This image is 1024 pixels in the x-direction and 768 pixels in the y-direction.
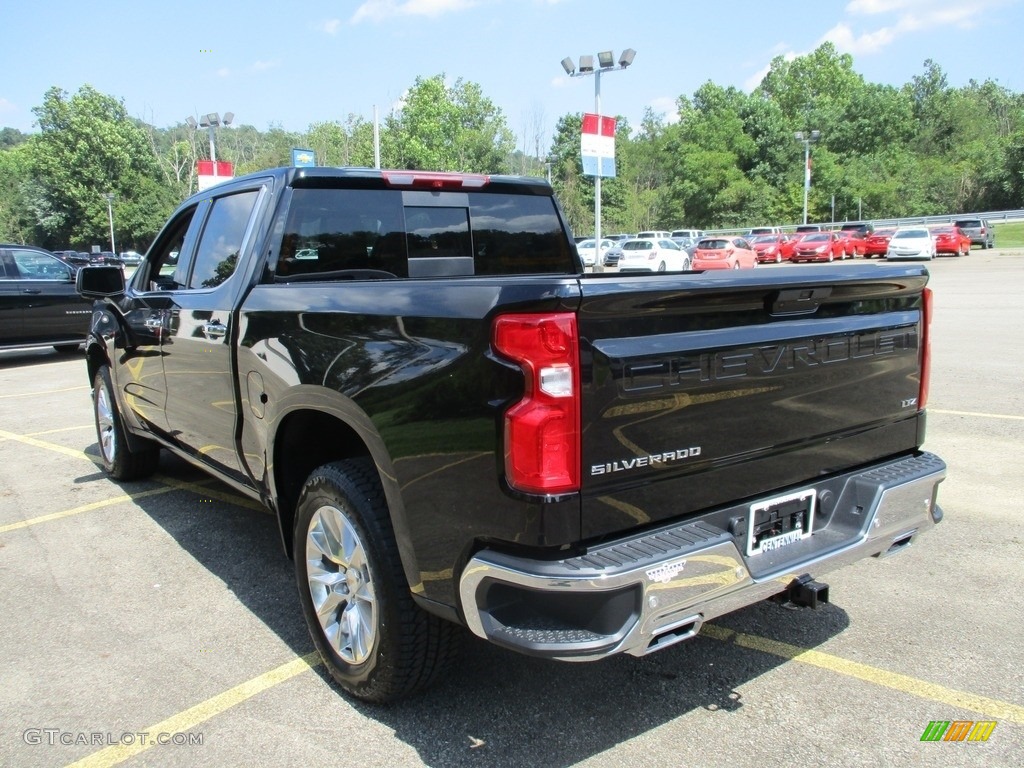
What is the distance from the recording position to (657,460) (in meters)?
2.32

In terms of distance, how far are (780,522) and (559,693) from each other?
1034 mm

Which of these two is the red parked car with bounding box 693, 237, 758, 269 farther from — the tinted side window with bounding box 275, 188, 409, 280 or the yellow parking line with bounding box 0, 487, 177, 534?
the tinted side window with bounding box 275, 188, 409, 280

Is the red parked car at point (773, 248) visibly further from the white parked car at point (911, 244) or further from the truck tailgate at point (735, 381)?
the truck tailgate at point (735, 381)

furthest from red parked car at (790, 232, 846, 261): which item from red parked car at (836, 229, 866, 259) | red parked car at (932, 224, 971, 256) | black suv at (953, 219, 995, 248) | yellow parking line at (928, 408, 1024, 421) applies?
yellow parking line at (928, 408, 1024, 421)

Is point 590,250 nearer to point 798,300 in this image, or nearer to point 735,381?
point 798,300

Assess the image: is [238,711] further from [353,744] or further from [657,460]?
[657,460]

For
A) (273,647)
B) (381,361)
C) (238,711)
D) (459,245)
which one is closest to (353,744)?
(238,711)

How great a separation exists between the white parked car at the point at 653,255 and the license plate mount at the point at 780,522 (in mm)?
29033

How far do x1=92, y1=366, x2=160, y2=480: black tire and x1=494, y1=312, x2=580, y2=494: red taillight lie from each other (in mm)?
4168

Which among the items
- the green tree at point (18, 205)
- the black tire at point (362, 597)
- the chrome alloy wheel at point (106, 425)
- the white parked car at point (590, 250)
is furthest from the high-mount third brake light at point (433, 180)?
the green tree at point (18, 205)

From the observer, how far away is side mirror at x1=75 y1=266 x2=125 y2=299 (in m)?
5.04

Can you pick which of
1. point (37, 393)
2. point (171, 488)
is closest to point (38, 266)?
point (37, 393)

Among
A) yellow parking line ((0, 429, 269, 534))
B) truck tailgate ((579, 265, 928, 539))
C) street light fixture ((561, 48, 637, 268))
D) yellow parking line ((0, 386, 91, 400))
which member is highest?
street light fixture ((561, 48, 637, 268))

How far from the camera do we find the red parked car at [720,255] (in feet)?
105
